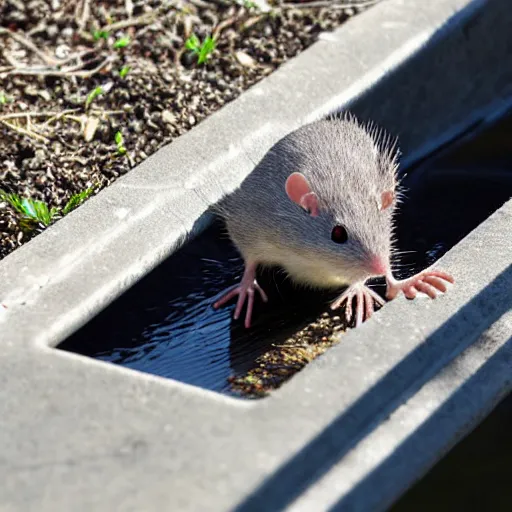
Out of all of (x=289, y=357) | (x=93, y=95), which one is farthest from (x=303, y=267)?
(x=93, y=95)

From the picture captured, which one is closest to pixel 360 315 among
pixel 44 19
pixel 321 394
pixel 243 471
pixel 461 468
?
pixel 461 468

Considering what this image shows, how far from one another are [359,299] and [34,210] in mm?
1322

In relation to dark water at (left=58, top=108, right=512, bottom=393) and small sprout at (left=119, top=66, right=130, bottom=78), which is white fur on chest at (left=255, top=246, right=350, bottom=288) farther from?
small sprout at (left=119, top=66, right=130, bottom=78)

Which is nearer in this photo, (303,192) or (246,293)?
(303,192)

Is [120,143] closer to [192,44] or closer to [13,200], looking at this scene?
[13,200]

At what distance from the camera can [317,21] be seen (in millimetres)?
5980

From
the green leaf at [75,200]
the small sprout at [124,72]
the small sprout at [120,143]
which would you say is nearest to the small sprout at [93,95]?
the small sprout at [124,72]

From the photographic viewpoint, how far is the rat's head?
4.16 metres

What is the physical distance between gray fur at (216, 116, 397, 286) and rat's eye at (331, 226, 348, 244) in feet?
0.05

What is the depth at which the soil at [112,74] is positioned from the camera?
4930 millimetres

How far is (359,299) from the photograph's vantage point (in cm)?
441

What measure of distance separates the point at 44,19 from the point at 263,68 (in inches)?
46.9

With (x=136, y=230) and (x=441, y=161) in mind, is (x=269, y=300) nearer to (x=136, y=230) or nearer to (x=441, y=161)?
(x=136, y=230)

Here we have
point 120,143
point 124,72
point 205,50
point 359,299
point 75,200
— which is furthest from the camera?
point 205,50
